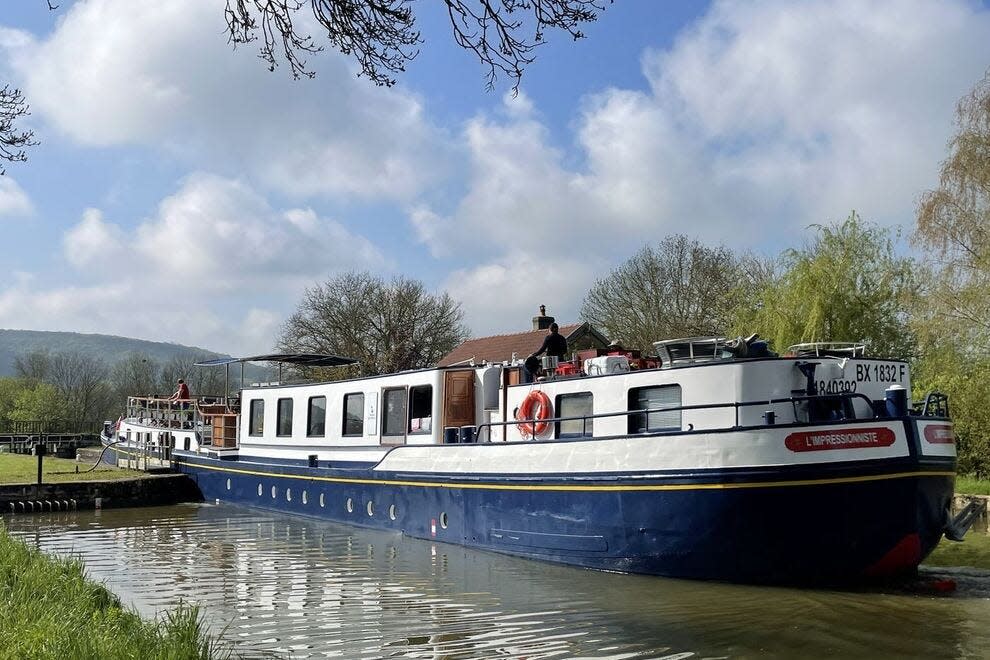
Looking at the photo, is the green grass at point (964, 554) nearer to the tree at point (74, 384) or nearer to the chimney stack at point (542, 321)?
the chimney stack at point (542, 321)

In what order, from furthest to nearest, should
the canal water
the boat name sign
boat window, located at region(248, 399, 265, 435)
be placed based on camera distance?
boat window, located at region(248, 399, 265, 435) → the boat name sign → the canal water

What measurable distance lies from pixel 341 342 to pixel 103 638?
45.2m

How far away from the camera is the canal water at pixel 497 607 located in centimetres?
879

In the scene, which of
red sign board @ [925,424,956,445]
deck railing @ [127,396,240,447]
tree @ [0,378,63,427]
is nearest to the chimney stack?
deck railing @ [127,396,240,447]

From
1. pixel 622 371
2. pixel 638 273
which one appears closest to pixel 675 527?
pixel 622 371

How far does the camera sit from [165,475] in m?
23.1

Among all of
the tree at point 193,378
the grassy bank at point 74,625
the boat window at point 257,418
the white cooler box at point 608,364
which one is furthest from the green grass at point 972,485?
the tree at point 193,378

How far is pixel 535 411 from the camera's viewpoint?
46.6ft

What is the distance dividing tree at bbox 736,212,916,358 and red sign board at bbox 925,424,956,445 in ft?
54.6

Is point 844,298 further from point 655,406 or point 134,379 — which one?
point 134,379

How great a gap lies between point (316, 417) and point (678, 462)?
909cm

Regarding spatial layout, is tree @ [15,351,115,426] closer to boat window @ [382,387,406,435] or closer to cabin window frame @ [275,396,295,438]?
cabin window frame @ [275,396,295,438]

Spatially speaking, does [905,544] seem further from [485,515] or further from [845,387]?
[485,515]

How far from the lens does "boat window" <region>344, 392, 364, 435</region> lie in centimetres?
1742
